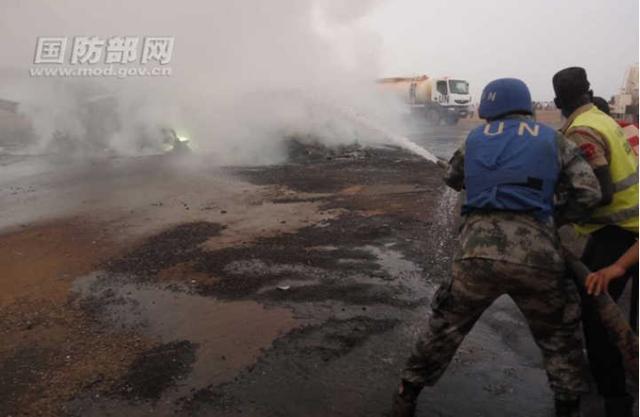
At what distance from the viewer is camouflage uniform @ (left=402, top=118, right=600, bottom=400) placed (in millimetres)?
2504

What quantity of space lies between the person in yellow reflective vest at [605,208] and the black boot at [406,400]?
103cm

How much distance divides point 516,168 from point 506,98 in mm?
418

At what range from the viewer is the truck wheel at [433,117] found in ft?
115

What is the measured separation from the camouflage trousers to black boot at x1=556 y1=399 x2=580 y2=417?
0.10 feet

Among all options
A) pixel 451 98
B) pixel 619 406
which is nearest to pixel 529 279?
pixel 619 406

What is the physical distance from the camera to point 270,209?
844cm

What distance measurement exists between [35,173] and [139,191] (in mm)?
4645

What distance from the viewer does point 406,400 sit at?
284cm

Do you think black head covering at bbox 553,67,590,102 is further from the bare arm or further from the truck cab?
the truck cab

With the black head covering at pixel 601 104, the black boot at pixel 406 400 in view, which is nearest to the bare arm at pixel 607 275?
the black boot at pixel 406 400

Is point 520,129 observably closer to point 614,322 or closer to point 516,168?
point 516,168

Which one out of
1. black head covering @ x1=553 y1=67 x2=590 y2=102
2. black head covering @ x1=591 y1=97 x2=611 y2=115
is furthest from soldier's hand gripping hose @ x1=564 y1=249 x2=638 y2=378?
black head covering @ x1=591 y1=97 x2=611 y2=115

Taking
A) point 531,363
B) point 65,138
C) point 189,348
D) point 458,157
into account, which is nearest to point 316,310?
point 189,348

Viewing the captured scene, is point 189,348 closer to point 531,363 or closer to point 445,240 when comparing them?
point 531,363
